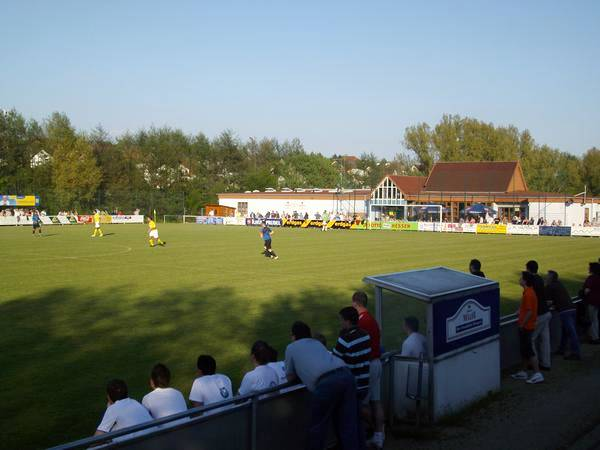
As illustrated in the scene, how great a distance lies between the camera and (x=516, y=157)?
103 m

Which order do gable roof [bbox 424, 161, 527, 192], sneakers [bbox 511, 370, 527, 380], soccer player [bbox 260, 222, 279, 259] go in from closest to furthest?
1. sneakers [bbox 511, 370, 527, 380]
2. soccer player [bbox 260, 222, 279, 259]
3. gable roof [bbox 424, 161, 527, 192]

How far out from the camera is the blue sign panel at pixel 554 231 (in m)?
51.4

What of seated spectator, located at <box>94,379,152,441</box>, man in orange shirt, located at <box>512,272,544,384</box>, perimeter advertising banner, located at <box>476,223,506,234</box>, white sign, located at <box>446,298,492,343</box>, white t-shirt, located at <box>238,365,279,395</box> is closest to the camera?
seated spectator, located at <box>94,379,152,441</box>

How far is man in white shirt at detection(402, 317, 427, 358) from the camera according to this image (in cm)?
822

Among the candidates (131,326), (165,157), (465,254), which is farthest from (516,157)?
(131,326)

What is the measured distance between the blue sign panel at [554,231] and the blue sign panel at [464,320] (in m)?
45.6

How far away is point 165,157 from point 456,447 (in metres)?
84.2

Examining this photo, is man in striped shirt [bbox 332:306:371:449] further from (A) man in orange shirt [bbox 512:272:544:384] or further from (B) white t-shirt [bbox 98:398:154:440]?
(A) man in orange shirt [bbox 512:272:544:384]

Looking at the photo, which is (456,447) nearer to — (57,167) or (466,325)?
(466,325)

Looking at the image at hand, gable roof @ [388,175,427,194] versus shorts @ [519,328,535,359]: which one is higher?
gable roof @ [388,175,427,194]

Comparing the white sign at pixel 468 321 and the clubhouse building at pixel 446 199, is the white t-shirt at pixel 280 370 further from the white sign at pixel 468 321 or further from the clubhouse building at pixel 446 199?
the clubhouse building at pixel 446 199

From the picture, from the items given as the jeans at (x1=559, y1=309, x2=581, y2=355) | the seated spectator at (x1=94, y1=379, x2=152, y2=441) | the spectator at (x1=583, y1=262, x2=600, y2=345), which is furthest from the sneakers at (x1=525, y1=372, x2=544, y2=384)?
the seated spectator at (x1=94, y1=379, x2=152, y2=441)

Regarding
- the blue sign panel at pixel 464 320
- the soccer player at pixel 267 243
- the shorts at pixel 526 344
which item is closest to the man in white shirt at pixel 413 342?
the blue sign panel at pixel 464 320

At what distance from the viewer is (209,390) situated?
6.83 m
